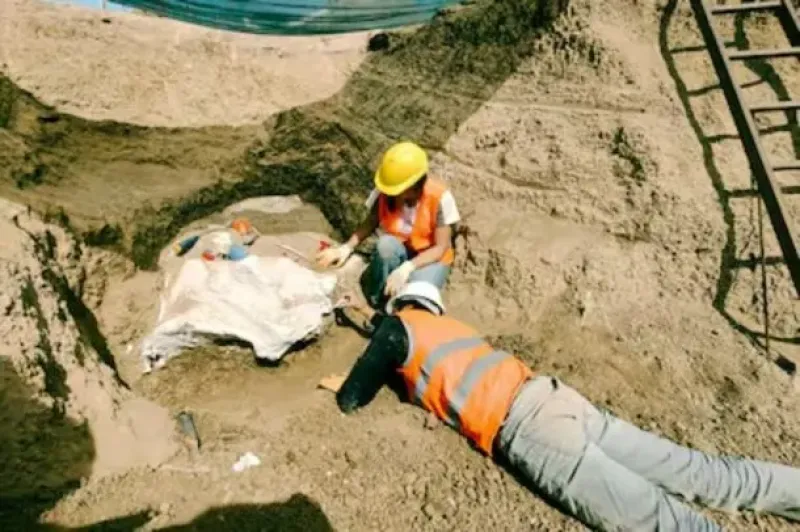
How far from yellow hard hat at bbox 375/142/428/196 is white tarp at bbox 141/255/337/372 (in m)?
0.68

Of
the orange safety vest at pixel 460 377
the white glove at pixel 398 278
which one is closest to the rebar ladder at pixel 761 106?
the orange safety vest at pixel 460 377

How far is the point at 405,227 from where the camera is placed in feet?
13.4

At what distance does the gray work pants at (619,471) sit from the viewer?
2.53 meters

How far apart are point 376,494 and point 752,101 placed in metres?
2.86

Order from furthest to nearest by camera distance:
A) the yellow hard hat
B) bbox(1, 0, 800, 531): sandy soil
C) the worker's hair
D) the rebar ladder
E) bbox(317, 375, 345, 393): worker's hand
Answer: the worker's hair → the yellow hard hat → bbox(317, 375, 345, 393): worker's hand → the rebar ladder → bbox(1, 0, 800, 531): sandy soil

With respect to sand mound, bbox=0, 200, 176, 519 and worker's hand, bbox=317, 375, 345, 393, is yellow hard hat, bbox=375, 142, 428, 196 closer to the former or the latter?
worker's hand, bbox=317, 375, 345, 393

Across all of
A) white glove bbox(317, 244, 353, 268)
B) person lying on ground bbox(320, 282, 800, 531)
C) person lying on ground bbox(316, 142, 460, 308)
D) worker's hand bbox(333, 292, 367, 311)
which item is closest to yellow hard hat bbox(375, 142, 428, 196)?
person lying on ground bbox(316, 142, 460, 308)

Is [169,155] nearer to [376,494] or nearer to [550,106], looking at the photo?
[550,106]

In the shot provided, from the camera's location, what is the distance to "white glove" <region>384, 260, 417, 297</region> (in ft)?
12.6

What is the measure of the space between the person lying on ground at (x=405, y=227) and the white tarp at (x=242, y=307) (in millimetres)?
280

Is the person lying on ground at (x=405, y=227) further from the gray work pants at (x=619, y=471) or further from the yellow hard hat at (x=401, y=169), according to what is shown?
the gray work pants at (x=619, y=471)

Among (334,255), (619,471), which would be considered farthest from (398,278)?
(619,471)

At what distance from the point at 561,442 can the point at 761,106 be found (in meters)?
1.96

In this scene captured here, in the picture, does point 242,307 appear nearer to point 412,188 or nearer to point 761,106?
point 412,188
